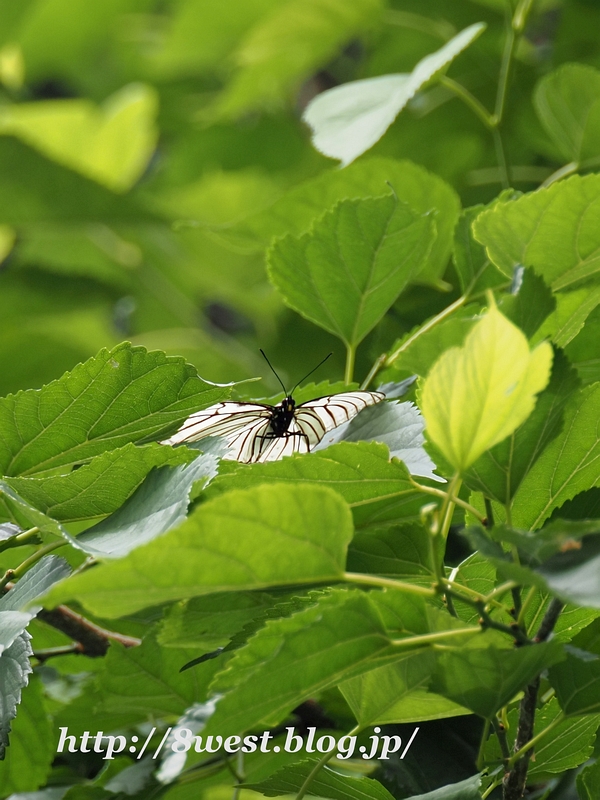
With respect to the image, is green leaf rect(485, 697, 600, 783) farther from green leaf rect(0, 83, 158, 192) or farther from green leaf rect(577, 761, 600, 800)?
green leaf rect(0, 83, 158, 192)

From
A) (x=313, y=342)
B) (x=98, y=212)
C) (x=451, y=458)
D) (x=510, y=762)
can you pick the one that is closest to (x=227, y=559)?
(x=451, y=458)

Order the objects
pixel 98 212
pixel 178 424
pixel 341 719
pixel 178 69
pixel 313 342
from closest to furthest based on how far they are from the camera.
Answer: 1. pixel 178 424
2. pixel 341 719
3. pixel 313 342
4. pixel 98 212
5. pixel 178 69

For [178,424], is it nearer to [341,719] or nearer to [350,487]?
[350,487]

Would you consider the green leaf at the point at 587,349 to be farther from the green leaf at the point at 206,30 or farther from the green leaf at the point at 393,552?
the green leaf at the point at 206,30

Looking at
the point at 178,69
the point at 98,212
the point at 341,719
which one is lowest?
the point at 341,719

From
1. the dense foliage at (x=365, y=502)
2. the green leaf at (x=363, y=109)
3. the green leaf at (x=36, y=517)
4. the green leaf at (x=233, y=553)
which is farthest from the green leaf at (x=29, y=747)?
the green leaf at (x=363, y=109)

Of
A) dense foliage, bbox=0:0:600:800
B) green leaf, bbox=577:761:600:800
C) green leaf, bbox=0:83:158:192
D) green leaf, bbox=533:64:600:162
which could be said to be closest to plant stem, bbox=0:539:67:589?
dense foliage, bbox=0:0:600:800
